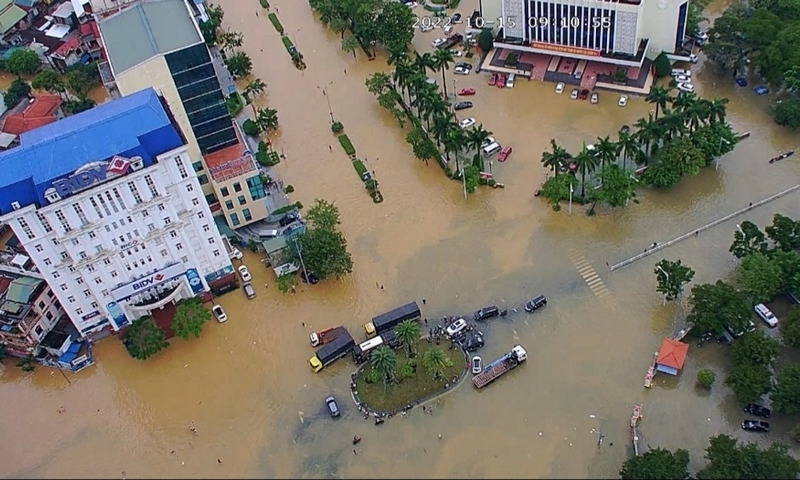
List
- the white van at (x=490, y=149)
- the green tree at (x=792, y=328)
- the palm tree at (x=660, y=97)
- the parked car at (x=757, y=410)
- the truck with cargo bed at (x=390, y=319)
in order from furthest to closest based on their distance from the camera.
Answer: the white van at (x=490, y=149), the palm tree at (x=660, y=97), the truck with cargo bed at (x=390, y=319), the green tree at (x=792, y=328), the parked car at (x=757, y=410)

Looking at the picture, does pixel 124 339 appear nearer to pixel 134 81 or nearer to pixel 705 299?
pixel 134 81

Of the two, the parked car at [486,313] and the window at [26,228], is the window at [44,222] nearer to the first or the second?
the window at [26,228]

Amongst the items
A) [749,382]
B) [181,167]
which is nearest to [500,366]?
[749,382]

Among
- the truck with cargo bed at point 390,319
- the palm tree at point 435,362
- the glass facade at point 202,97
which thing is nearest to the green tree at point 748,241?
the palm tree at point 435,362

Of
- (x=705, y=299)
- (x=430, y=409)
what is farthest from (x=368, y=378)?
(x=705, y=299)

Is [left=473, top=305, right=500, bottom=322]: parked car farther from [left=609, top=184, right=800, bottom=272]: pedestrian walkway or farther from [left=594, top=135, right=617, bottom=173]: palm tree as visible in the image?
[left=594, top=135, right=617, bottom=173]: palm tree

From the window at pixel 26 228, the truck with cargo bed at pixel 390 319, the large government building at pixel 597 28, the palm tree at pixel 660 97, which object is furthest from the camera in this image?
the large government building at pixel 597 28
